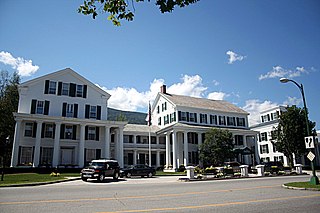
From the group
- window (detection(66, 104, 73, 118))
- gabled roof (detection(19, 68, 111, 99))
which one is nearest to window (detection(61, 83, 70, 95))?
gabled roof (detection(19, 68, 111, 99))

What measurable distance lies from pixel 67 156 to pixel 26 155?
4878 millimetres

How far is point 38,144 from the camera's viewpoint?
30.5m

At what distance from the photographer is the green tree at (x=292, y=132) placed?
40.4 m

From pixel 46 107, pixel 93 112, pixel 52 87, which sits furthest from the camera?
pixel 93 112

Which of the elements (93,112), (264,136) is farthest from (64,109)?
(264,136)

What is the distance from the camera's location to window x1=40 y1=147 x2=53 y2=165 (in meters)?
32.2

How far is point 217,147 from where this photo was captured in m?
36.0

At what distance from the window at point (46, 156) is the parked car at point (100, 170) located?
42.0 ft

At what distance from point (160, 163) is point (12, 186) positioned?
29.1 metres

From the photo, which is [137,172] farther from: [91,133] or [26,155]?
[26,155]

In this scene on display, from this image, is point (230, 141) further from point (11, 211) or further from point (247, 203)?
point (11, 211)

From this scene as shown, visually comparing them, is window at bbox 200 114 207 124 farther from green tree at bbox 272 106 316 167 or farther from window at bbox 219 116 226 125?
green tree at bbox 272 106 316 167

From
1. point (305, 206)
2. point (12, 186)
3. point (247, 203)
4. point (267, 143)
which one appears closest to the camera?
point (305, 206)

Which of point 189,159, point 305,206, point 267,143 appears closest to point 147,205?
point 305,206
